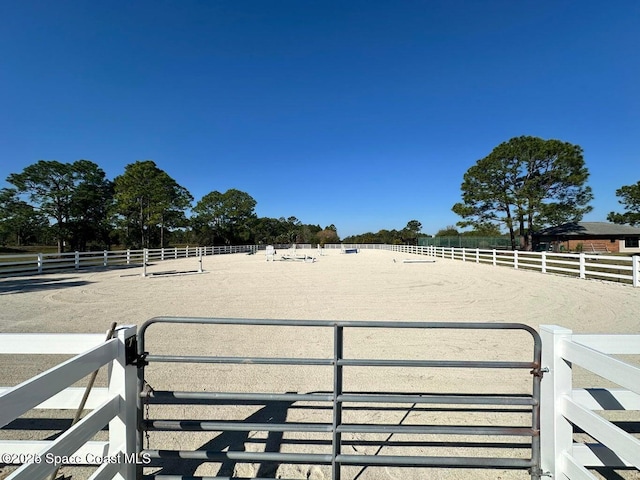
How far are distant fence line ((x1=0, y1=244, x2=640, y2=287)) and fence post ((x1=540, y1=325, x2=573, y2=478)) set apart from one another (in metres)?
5.67

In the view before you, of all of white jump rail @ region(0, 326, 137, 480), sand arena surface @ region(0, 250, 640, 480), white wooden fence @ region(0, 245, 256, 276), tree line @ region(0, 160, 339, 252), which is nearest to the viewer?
white jump rail @ region(0, 326, 137, 480)

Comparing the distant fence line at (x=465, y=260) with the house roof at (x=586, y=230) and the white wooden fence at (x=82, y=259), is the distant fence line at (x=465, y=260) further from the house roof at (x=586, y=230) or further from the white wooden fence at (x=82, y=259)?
the house roof at (x=586, y=230)

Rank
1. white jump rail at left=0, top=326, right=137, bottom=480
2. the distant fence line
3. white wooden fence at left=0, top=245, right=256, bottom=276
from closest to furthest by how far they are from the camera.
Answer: white jump rail at left=0, top=326, right=137, bottom=480 < the distant fence line < white wooden fence at left=0, top=245, right=256, bottom=276

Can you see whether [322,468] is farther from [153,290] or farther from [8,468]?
[153,290]

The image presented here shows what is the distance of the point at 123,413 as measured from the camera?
1.93m

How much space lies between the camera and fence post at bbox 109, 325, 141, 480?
1910mm

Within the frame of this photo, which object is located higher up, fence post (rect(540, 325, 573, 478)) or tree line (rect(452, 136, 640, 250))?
tree line (rect(452, 136, 640, 250))

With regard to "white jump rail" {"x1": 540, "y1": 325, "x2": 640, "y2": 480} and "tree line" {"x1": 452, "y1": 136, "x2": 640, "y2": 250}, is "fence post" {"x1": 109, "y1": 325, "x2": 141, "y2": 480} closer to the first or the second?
"white jump rail" {"x1": 540, "y1": 325, "x2": 640, "y2": 480}

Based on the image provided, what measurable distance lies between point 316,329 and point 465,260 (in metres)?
21.1

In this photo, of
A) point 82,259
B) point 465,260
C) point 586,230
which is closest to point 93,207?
point 82,259

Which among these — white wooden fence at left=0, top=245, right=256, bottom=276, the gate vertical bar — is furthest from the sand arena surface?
white wooden fence at left=0, top=245, right=256, bottom=276

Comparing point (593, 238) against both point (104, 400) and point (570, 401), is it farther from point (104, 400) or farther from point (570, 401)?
point (104, 400)

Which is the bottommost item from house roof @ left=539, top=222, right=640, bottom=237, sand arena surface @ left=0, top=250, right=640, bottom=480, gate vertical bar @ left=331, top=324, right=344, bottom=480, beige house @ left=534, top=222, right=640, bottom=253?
sand arena surface @ left=0, top=250, right=640, bottom=480

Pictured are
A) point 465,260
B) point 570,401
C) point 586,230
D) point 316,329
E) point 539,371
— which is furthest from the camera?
point 586,230
